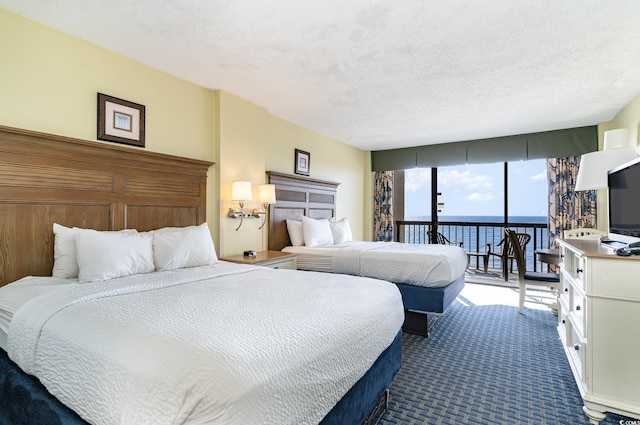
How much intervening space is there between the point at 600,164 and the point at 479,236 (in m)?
3.58

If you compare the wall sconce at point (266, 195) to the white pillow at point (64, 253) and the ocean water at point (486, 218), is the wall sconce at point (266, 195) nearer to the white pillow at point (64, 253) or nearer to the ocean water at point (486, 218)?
the white pillow at point (64, 253)

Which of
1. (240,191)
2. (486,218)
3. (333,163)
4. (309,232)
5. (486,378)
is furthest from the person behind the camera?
(486,218)

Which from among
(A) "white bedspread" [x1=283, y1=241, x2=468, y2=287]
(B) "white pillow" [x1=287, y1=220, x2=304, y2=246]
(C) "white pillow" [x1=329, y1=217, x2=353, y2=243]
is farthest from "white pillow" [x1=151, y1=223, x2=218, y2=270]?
(C) "white pillow" [x1=329, y1=217, x2=353, y2=243]

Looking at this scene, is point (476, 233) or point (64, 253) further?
point (476, 233)

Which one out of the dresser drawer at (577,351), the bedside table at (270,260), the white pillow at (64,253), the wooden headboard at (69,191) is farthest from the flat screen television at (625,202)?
the white pillow at (64,253)

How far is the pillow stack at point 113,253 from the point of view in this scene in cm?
216

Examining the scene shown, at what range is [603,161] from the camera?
121 inches

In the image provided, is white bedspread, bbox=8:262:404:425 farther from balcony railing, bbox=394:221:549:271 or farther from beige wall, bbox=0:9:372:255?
balcony railing, bbox=394:221:549:271

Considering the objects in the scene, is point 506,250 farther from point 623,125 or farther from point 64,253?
point 64,253

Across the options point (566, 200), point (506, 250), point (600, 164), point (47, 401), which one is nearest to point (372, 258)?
point (600, 164)

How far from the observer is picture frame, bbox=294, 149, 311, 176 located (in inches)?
193

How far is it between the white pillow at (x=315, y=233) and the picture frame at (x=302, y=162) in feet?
2.76

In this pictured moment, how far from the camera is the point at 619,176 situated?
8.48ft

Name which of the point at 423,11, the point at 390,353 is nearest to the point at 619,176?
the point at 423,11
